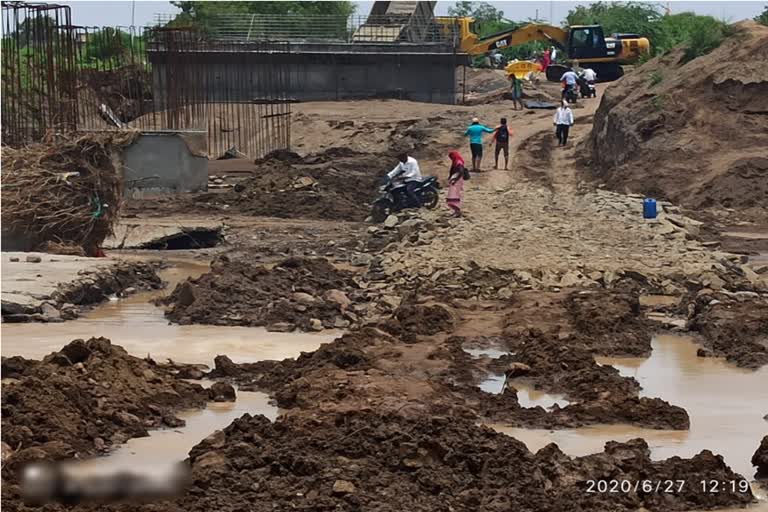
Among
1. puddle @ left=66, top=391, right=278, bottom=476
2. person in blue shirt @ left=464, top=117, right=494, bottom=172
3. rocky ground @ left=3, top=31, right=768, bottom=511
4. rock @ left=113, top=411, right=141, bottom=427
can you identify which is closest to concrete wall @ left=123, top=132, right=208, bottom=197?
rocky ground @ left=3, top=31, right=768, bottom=511

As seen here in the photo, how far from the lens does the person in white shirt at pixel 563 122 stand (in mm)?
32938

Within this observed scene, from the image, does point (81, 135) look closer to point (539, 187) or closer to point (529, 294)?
point (529, 294)

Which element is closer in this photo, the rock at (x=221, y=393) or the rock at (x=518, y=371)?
the rock at (x=221, y=393)

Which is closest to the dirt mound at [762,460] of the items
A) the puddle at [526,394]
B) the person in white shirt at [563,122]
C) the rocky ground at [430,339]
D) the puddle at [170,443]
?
the rocky ground at [430,339]

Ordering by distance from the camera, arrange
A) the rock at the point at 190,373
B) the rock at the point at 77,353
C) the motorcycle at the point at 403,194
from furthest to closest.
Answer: the motorcycle at the point at 403,194 < the rock at the point at 190,373 < the rock at the point at 77,353

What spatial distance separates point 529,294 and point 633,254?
329 cm

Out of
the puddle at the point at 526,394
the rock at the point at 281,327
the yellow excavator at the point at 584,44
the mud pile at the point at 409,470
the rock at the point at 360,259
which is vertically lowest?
the rock at the point at 360,259

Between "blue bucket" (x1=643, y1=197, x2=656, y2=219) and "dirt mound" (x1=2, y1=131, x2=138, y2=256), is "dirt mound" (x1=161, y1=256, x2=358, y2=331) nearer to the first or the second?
"dirt mound" (x1=2, y1=131, x2=138, y2=256)

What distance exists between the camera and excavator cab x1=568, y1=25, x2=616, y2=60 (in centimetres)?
4553

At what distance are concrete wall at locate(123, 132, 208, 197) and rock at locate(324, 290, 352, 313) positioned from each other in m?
9.92

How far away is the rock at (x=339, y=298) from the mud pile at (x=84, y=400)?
461cm

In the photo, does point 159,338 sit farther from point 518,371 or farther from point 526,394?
point 526,394

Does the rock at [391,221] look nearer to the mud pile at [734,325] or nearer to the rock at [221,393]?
the mud pile at [734,325]

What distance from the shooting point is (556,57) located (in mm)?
57031
